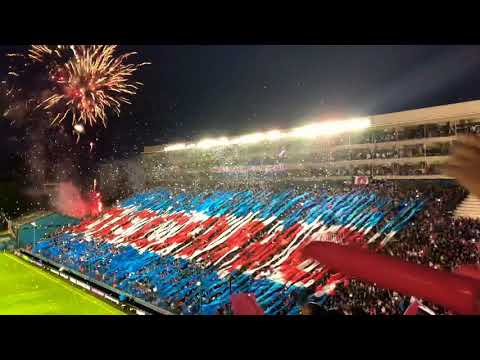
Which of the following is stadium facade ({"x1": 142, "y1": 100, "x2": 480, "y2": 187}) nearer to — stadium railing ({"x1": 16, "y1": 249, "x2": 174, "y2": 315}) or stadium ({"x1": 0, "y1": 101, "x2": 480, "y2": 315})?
stadium ({"x1": 0, "y1": 101, "x2": 480, "y2": 315})

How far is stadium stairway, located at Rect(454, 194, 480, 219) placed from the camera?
14.6m

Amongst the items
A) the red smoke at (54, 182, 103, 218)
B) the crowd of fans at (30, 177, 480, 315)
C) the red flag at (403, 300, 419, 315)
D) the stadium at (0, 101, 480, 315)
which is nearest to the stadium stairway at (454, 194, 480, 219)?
the stadium at (0, 101, 480, 315)

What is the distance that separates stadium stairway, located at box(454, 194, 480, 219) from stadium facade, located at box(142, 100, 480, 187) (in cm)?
165

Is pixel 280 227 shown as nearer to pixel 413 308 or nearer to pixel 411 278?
pixel 413 308

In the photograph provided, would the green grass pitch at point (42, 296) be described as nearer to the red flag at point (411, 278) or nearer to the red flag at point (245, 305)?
the red flag at point (245, 305)

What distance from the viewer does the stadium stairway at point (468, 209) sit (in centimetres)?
1464

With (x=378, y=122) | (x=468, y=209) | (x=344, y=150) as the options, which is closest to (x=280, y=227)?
(x=344, y=150)

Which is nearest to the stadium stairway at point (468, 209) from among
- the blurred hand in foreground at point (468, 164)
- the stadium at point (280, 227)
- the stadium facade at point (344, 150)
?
the stadium at point (280, 227)

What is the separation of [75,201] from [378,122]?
1018 inches

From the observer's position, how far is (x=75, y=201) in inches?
1432

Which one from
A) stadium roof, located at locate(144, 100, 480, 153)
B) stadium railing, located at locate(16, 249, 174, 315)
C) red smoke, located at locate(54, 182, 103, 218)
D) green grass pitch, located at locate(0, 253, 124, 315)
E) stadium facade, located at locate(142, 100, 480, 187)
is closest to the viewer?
stadium railing, located at locate(16, 249, 174, 315)

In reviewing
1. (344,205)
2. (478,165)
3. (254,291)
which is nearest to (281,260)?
(254,291)

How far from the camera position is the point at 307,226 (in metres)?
17.2

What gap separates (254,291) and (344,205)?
6.54 metres
